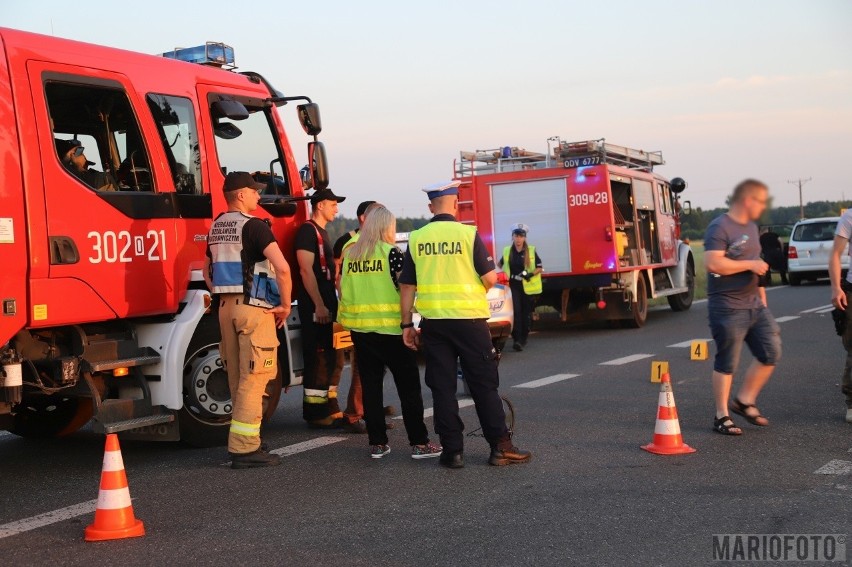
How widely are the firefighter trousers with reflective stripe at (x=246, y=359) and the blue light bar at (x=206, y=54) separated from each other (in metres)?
2.10

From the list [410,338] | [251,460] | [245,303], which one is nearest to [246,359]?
[245,303]

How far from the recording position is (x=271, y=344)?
709 centimetres

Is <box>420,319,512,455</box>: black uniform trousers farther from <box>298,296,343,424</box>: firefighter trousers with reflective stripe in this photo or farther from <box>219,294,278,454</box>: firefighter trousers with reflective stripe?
<box>298,296,343,424</box>: firefighter trousers with reflective stripe

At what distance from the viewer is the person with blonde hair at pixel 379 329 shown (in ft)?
23.9

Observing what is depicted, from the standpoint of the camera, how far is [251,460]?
703cm

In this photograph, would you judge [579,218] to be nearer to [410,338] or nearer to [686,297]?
[686,297]

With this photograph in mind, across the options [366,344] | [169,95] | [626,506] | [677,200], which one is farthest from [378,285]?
[677,200]

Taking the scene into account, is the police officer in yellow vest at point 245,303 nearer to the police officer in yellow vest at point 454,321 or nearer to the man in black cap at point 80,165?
the man in black cap at point 80,165

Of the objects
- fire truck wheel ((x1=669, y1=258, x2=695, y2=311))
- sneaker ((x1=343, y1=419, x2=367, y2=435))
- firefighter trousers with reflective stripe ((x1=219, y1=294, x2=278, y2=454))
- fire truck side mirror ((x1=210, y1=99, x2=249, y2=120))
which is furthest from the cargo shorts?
fire truck wheel ((x1=669, y1=258, x2=695, y2=311))

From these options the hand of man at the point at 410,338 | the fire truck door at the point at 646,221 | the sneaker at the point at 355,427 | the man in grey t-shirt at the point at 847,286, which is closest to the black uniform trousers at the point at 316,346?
the sneaker at the point at 355,427

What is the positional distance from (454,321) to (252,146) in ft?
7.48

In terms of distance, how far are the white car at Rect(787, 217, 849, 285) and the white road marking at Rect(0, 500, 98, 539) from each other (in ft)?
77.9

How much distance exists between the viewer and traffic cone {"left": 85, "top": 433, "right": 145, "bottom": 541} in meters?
5.44

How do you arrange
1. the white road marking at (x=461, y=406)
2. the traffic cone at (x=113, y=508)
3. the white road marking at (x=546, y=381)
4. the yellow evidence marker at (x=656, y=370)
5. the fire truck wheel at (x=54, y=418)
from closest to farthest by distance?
the traffic cone at (x=113, y=508) → the fire truck wheel at (x=54, y=418) → the white road marking at (x=461, y=406) → the yellow evidence marker at (x=656, y=370) → the white road marking at (x=546, y=381)
